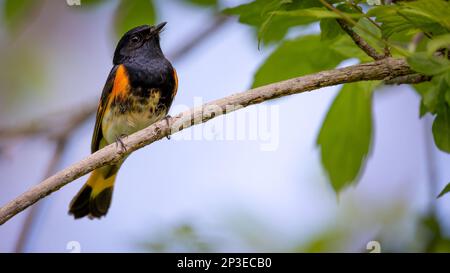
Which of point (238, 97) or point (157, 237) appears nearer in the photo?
point (238, 97)

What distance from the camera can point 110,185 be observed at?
4688 mm

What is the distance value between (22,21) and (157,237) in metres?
1.40

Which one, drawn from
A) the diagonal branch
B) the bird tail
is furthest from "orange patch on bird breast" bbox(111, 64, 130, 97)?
the diagonal branch

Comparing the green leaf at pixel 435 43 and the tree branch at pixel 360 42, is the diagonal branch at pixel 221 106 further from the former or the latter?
the green leaf at pixel 435 43

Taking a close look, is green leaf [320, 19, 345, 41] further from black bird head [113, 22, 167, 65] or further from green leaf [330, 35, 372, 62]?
black bird head [113, 22, 167, 65]

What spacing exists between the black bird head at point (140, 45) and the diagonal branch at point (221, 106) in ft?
6.29

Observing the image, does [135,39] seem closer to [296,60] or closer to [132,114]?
[132,114]

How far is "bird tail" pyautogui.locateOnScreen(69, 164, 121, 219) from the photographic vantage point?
177 inches

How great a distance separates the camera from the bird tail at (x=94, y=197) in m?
4.50

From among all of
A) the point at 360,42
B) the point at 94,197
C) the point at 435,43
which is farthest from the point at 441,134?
the point at 94,197

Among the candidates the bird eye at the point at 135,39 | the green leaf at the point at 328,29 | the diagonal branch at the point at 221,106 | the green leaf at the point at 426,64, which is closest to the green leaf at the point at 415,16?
the green leaf at the point at 426,64

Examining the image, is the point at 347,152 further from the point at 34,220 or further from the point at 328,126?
the point at 34,220
